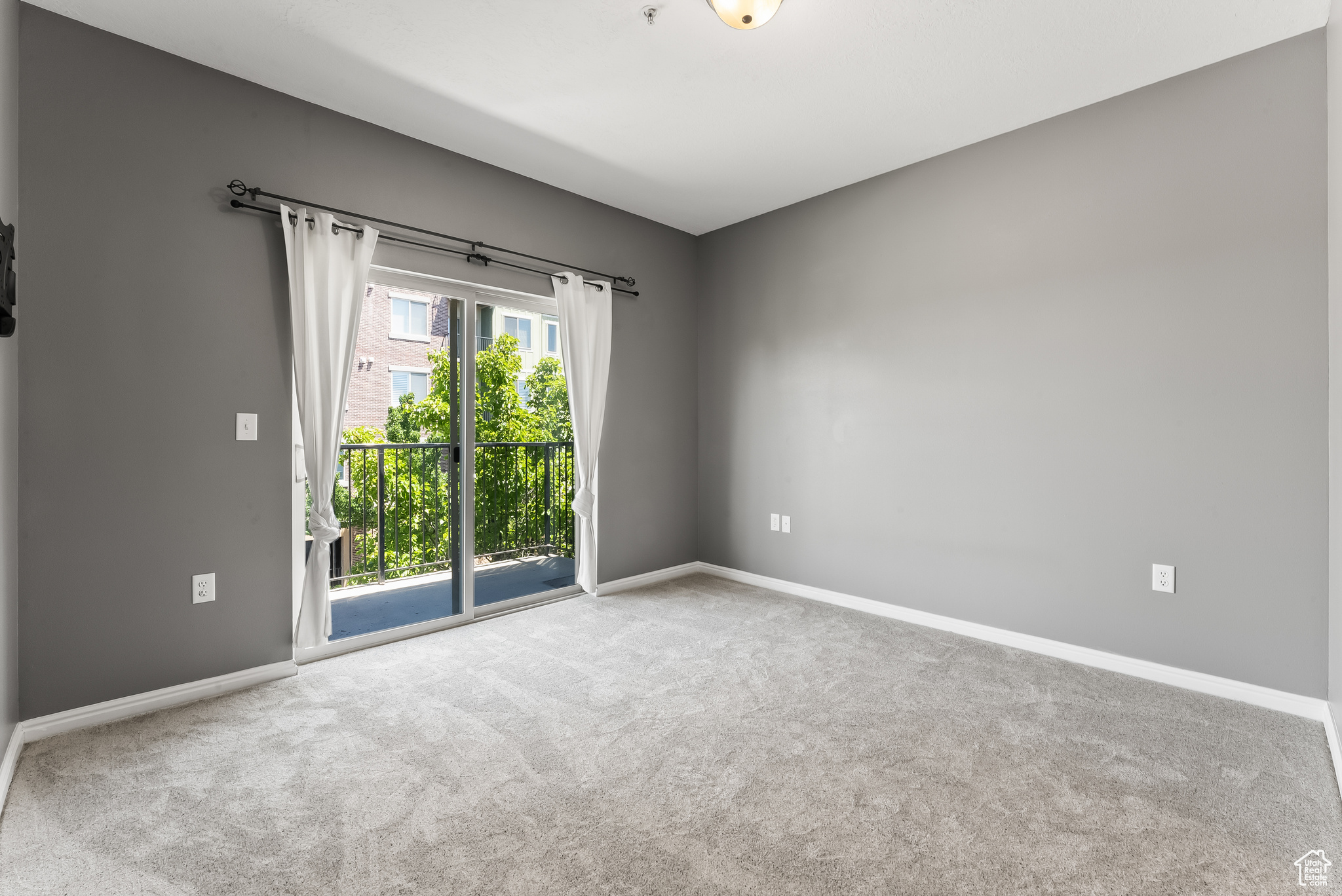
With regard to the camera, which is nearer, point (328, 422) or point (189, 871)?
point (189, 871)

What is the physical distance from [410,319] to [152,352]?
1140 mm

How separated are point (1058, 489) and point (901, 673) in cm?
120

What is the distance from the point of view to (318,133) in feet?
9.54

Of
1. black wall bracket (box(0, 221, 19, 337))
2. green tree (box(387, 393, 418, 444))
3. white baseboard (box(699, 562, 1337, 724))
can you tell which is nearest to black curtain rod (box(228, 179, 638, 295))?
green tree (box(387, 393, 418, 444))

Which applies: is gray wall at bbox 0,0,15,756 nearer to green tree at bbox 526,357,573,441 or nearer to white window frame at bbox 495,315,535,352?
white window frame at bbox 495,315,535,352

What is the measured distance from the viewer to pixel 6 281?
1.68 metres

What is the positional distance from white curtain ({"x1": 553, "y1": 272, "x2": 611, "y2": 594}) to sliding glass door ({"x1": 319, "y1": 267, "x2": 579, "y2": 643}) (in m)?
0.13

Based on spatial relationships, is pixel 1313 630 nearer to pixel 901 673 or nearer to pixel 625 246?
pixel 901 673

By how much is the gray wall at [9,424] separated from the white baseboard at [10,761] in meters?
0.03

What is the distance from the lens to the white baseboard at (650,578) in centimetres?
417

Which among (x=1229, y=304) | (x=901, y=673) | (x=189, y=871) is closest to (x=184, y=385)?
(x=189, y=871)

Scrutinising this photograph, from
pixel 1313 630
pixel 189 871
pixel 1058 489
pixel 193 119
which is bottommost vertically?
pixel 189 871

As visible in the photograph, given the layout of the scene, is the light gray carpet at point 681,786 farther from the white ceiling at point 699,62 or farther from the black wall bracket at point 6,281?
the white ceiling at point 699,62

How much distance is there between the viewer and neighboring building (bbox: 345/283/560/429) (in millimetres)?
3195
